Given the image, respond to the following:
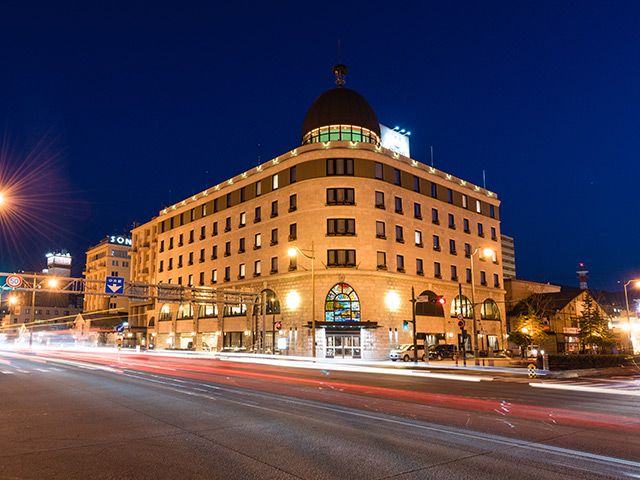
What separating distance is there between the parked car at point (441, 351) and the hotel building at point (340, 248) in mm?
3269

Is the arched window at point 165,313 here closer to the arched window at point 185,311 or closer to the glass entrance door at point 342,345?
the arched window at point 185,311

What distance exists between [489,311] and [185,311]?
4129 centimetres

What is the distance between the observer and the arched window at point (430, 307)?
177 feet

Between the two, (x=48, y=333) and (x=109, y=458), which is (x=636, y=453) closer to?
(x=109, y=458)

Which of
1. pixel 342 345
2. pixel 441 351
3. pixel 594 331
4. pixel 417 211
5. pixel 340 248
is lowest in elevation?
pixel 441 351

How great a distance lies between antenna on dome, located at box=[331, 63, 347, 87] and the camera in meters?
61.4

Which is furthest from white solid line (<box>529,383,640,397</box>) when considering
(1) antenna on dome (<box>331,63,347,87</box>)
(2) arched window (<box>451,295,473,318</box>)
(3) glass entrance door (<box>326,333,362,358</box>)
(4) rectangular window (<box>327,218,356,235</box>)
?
(1) antenna on dome (<box>331,63,347,87</box>)

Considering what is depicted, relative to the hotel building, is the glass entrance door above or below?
below

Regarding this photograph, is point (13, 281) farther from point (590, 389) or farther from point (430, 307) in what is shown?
point (430, 307)

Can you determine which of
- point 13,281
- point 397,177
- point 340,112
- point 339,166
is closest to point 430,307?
point 397,177

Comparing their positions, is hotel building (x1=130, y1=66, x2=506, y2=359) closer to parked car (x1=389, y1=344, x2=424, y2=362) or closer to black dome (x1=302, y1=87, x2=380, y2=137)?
black dome (x1=302, y1=87, x2=380, y2=137)

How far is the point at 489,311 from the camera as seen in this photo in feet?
209

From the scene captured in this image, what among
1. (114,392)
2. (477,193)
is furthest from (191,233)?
(114,392)

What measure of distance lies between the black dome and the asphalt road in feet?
143
